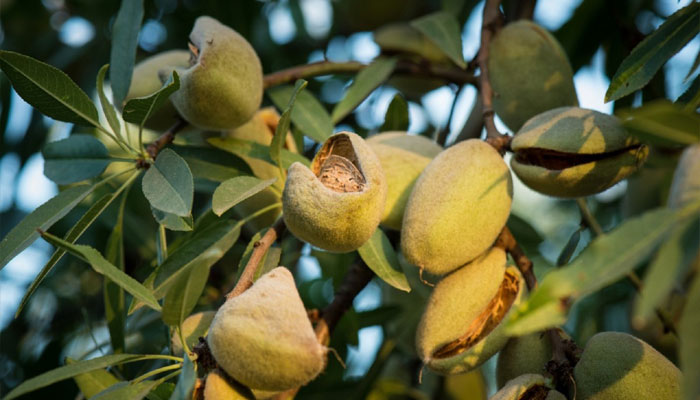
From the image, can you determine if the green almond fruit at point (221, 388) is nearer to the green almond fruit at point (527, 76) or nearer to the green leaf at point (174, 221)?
the green leaf at point (174, 221)

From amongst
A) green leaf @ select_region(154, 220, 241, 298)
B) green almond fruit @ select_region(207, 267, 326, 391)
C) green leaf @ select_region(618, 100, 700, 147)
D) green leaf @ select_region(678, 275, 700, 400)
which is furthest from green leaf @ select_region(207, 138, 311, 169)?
green leaf @ select_region(678, 275, 700, 400)

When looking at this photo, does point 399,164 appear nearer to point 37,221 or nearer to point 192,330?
point 192,330

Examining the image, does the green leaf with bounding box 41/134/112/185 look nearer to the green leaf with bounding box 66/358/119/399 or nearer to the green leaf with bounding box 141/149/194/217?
the green leaf with bounding box 141/149/194/217

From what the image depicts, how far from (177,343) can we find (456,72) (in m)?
0.88

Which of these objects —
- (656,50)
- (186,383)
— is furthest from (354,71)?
(186,383)

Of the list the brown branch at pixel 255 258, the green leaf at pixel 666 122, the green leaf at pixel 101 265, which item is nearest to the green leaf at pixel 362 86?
the brown branch at pixel 255 258

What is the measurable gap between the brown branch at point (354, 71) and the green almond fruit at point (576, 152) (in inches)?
17.8

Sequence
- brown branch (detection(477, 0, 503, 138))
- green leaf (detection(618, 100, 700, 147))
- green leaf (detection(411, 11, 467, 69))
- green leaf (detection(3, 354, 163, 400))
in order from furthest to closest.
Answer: green leaf (detection(411, 11, 467, 69)) → brown branch (detection(477, 0, 503, 138)) → green leaf (detection(3, 354, 163, 400)) → green leaf (detection(618, 100, 700, 147))

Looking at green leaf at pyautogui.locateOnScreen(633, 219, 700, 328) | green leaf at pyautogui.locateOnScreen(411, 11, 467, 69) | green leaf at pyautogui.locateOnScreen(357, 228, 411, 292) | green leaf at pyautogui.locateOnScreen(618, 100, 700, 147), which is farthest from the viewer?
green leaf at pyautogui.locateOnScreen(411, 11, 467, 69)

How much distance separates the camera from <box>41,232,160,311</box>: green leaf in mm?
A: 937

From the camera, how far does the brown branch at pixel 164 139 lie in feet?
4.14

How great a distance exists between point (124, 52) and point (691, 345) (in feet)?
3.56

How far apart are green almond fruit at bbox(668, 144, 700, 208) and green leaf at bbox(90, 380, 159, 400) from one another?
67 centimetres

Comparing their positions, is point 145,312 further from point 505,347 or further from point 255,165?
point 505,347
